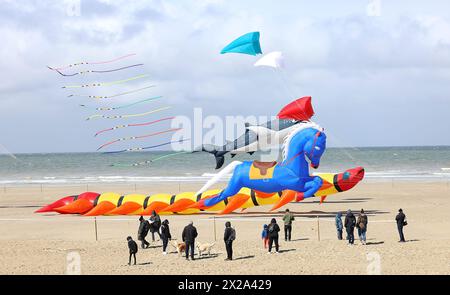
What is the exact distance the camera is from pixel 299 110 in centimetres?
2562

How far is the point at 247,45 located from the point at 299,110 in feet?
12.2

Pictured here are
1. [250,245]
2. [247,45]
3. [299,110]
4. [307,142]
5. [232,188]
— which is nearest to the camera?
[250,245]

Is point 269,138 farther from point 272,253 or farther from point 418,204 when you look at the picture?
point 418,204

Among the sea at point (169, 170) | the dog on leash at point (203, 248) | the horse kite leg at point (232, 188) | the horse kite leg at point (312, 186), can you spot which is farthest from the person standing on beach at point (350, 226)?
the sea at point (169, 170)

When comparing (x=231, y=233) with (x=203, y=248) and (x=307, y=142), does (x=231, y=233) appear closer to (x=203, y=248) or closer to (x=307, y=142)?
(x=203, y=248)

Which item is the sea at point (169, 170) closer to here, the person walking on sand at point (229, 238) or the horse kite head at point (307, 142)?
the horse kite head at point (307, 142)

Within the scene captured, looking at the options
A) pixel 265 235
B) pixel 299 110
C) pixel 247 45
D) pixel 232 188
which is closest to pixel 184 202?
pixel 232 188

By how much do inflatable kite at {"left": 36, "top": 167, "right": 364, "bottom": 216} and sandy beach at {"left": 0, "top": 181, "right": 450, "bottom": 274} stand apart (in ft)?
1.53

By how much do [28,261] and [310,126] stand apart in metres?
12.5

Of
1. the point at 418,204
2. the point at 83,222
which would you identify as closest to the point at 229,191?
the point at 83,222

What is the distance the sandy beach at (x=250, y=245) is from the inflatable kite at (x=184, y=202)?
0.47 meters

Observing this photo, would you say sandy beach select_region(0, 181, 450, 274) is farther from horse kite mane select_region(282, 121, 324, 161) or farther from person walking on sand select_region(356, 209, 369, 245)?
horse kite mane select_region(282, 121, 324, 161)

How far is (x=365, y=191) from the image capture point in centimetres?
4338

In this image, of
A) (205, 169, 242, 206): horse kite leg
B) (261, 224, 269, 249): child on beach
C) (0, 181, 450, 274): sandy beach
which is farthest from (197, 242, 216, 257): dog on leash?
(205, 169, 242, 206): horse kite leg
